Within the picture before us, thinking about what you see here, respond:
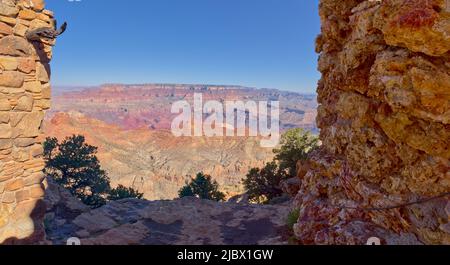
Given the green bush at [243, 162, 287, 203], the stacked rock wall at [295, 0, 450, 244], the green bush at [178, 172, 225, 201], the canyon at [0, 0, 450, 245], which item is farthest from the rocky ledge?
the green bush at [178, 172, 225, 201]

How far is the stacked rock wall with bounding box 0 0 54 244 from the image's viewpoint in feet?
20.1

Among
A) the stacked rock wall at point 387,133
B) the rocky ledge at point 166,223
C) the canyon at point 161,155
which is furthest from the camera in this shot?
the canyon at point 161,155

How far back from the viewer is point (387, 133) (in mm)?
5402

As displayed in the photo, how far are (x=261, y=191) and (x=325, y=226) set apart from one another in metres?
13.1

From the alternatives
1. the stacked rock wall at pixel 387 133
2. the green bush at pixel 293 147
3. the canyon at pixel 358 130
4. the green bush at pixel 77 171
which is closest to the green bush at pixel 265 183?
the green bush at pixel 293 147

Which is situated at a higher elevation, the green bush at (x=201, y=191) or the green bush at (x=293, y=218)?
the green bush at (x=293, y=218)

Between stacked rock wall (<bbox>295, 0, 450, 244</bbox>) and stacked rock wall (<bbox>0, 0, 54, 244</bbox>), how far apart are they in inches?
238

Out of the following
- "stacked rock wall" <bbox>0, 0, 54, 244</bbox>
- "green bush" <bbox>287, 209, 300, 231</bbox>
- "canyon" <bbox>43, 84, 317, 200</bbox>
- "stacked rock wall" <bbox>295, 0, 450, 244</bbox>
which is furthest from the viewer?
"canyon" <bbox>43, 84, 317, 200</bbox>

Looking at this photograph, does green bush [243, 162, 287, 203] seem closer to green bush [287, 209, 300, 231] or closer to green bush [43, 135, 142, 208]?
green bush [43, 135, 142, 208]

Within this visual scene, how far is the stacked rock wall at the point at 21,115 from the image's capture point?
6.13 metres

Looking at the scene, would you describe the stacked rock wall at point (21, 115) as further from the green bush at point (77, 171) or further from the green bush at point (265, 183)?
the green bush at point (77, 171)

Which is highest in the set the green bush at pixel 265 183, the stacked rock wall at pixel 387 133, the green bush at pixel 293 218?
the stacked rock wall at pixel 387 133

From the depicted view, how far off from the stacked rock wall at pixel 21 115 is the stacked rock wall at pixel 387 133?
603 cm
